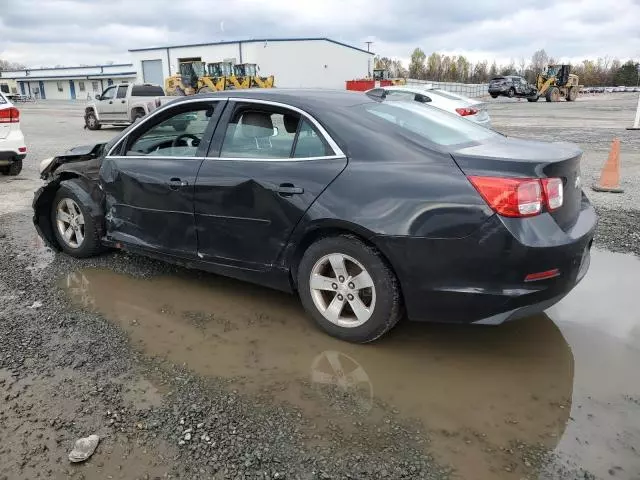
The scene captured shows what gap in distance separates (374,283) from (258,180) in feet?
3.45

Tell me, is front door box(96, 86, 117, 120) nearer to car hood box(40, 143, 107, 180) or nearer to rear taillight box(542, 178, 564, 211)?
car hood box(40, 143, 107, 180)

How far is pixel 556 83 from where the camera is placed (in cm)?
4038

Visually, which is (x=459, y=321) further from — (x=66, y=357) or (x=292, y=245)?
(x=66, y=357)

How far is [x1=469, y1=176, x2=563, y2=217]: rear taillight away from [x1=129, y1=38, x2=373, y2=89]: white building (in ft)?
164

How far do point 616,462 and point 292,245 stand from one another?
2.09m

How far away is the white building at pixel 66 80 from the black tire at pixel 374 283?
73.2 metres

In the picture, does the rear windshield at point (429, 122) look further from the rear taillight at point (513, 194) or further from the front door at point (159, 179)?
the front door at point (159, 179)

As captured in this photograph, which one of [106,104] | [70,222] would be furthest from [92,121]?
[70,222]

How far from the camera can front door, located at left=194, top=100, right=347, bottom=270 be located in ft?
11.1

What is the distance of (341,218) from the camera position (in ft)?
10.4

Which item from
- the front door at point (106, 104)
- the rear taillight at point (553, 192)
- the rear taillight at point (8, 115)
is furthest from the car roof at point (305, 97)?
the front door at point (106, 104)

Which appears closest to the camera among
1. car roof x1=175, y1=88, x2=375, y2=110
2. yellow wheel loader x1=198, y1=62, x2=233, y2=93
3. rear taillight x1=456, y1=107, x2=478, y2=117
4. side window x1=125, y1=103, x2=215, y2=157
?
car roof x1=175, y1=88, x2=375, y2=110

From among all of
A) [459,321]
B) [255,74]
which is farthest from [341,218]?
[255,74]

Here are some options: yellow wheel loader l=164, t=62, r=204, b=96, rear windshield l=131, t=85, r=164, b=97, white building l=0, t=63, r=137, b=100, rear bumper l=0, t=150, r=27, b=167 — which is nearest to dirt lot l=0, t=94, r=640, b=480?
rear bumper l=0, t=150, r=27, b=167
